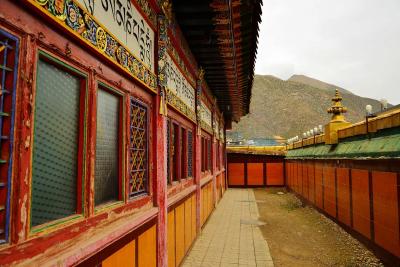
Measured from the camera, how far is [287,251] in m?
7.97

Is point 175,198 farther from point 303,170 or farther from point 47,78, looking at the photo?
point 303,170

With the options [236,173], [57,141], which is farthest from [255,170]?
[57,141]

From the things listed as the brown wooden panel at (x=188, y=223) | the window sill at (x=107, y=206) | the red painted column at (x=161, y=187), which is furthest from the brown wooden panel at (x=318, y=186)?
the window sill at (x=107, y=206)

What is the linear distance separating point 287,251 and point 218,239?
6.46 ft

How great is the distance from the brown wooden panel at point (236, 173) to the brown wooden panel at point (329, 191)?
1205cm

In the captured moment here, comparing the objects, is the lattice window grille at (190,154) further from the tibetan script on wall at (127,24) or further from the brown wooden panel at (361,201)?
the brown wooden panel at (361,201)

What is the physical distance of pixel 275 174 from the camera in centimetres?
2380

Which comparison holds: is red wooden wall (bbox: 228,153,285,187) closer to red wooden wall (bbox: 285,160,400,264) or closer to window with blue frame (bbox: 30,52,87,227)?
red wooden wall (bbox: 285,160,400,264)

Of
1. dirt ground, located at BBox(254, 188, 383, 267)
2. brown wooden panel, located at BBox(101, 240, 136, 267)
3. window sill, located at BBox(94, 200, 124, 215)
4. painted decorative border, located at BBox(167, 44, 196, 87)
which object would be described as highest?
painted decorative border, located at BBox(167, 44, 196, 87)

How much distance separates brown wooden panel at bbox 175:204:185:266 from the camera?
19.8 ft

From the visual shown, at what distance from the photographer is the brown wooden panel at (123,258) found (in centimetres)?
290

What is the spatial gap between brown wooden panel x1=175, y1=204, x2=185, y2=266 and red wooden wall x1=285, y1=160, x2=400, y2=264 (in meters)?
4.32

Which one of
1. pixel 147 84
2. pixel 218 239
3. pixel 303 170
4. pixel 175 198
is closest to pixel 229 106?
pixel 303 170

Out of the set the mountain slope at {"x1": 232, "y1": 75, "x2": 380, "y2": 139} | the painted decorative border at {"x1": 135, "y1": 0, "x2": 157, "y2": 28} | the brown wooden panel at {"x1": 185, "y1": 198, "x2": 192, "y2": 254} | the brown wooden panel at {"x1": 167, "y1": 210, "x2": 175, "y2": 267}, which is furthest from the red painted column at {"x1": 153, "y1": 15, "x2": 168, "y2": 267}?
the mountain slope at {"x1": 232, "y1": 75, "x2": 380, "y2": 139}
